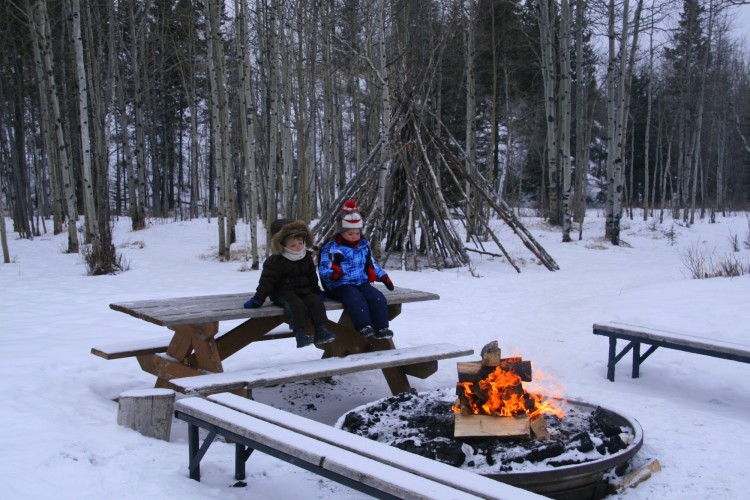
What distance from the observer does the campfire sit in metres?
3.68

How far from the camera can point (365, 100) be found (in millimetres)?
24844

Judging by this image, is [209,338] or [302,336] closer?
[209,338]

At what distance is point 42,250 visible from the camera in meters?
15.9

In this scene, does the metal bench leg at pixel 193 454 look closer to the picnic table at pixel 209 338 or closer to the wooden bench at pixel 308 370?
the wooden bench at pixel 308 370

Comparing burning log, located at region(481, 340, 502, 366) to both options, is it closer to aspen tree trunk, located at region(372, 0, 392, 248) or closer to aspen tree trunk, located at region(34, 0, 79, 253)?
aspen tree trunk, located at region(372, 0, 392, 248)

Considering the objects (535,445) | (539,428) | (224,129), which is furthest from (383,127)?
(535,445)

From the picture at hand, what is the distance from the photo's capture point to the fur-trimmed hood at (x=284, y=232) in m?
4.95

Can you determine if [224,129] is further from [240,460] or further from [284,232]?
[240,460]

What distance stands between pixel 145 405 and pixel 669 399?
4.18 meters

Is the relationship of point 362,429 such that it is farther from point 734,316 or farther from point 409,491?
point 734,316

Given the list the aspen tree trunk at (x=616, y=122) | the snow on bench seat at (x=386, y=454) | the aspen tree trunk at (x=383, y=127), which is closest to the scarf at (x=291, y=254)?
the snow on bench seat at (x=386, y=454)

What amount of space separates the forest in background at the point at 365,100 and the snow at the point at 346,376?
2.04m

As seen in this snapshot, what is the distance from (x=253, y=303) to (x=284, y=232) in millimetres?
660

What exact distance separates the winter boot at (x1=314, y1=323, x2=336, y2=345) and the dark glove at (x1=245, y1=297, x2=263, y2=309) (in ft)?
1.63
